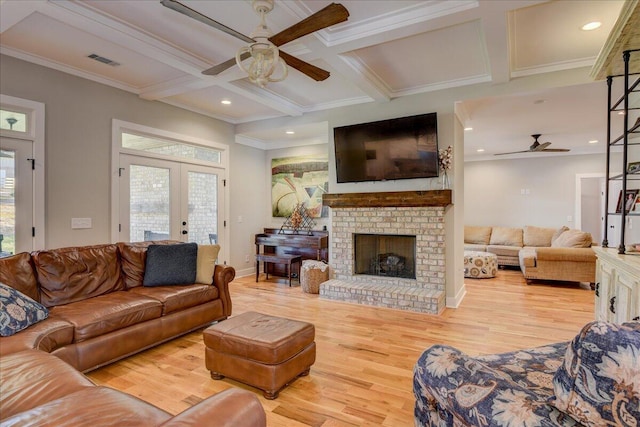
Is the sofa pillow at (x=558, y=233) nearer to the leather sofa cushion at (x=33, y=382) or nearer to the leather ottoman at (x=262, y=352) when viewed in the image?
the leather ottoman at (x=262, y=352)

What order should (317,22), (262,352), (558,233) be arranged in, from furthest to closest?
1. (558,233)
2. (262,352)
3. (317,22)

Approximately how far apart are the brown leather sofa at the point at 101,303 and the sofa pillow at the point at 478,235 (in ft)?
21.1

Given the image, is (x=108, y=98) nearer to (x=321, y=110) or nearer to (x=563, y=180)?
(x=321, y=110)

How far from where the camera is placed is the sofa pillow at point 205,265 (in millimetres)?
3715

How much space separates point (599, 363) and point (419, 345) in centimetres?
249

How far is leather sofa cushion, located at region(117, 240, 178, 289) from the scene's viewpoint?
11.5ft

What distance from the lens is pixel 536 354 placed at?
1.73 meters

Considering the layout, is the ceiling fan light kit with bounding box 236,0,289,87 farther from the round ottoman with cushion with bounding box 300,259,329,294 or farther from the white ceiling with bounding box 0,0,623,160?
the round ottoman with cushion with bounding box 300,259,329,294

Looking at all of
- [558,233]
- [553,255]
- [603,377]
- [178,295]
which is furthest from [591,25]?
[558,233]

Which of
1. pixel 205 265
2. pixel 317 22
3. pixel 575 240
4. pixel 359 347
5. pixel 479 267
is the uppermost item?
pixel 317 22

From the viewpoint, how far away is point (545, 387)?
138cm

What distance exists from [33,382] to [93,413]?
56 centimetres

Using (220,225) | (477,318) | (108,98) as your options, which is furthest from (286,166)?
(477,318)

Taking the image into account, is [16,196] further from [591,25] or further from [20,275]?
[591,25]
